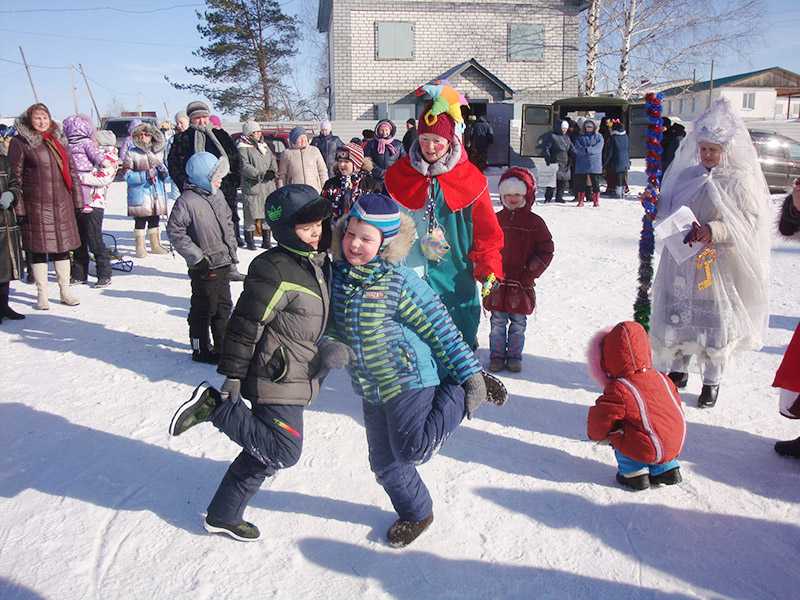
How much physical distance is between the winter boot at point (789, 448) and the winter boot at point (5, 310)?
6.30 meters

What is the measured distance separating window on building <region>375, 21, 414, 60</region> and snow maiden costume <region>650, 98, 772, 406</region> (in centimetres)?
2293

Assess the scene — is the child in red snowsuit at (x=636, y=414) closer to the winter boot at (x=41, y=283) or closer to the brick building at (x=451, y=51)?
the winter boot at (x=41, y=283)

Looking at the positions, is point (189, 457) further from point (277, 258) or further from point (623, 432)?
point (623, 432)

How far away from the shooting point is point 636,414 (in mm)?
2988

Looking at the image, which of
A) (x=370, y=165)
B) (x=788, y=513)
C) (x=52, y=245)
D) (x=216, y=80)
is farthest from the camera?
(x=216, y=80)

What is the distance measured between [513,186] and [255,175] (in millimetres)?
5372

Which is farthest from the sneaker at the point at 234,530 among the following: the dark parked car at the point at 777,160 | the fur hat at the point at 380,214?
the dark parked car at the point at 777,160

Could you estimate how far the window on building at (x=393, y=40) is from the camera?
2488 cm

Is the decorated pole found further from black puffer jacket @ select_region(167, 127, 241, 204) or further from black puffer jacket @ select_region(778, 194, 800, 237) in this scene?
black puffer jacket @ select_region(167, 127, 241, 204)

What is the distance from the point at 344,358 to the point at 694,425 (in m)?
2.45

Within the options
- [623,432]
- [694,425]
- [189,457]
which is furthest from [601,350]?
[189,457]

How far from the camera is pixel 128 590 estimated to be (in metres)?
2.51

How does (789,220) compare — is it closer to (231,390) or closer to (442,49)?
(231,390)

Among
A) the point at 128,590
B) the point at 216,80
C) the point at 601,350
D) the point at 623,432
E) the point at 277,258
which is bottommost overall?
the point at 128,590
